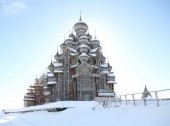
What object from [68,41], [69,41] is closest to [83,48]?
[69,41]

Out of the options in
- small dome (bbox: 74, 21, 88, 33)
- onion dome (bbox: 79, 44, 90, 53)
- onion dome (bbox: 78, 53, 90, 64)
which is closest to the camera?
onion dome (bbox: 78, 53, 90, 64)

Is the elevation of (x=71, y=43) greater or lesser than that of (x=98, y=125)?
greater

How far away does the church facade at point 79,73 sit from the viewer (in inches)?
1718

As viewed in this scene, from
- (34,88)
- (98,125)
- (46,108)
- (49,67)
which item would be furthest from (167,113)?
(34,88)

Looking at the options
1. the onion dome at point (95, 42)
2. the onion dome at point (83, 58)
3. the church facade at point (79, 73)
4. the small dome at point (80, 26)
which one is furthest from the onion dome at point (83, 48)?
the small dome at point (80, 26)

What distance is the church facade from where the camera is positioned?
4362 centimetres

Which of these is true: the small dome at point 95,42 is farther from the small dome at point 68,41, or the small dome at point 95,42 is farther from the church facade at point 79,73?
the small dome at point 68,41

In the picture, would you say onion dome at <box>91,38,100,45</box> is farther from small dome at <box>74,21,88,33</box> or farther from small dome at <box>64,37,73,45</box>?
small dome at <box>64,37,73,45</box>

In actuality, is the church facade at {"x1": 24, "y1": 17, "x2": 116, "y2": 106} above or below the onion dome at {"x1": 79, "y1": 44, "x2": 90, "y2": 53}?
below

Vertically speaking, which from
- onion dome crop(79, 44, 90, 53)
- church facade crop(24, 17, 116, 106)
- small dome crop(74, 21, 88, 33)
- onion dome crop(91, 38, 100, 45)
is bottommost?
church facade crop(24, 17, 116, 106)

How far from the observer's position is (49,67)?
164 feet

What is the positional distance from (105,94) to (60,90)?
10058 mm

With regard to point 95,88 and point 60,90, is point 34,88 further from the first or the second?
point 95,88

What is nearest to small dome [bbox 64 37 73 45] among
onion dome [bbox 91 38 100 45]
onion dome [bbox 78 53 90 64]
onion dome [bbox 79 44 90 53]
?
onion dome [bbox 79 44 90 53]
